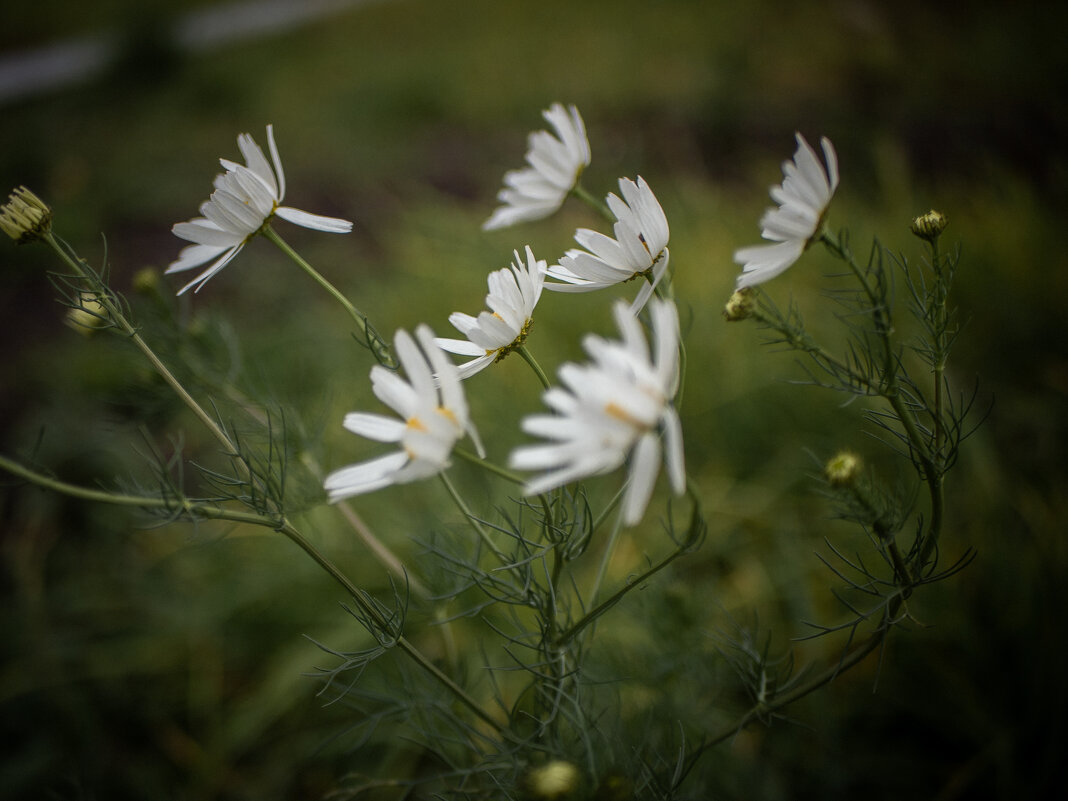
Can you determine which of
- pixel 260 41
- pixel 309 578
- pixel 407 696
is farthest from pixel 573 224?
pixel 260 41

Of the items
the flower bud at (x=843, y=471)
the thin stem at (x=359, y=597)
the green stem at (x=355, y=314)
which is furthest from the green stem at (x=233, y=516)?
the flower bud at (x=843, y=471)

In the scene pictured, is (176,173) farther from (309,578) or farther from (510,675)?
(510,675)

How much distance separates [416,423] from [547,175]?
9.1 inches

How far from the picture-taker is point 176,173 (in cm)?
285

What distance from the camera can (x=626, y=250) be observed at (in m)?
0.33

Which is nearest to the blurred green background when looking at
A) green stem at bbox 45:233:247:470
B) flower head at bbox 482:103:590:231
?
green stem at bbox 45:233:247:470

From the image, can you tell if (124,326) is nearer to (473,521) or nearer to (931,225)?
(473,521)

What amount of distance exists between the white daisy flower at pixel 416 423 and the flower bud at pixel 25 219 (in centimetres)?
24

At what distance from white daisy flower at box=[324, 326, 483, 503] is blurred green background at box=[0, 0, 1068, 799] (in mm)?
64

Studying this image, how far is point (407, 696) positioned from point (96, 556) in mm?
1062

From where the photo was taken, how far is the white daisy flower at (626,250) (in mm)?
325

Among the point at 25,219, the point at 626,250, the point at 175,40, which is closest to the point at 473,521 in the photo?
the point at 626,250

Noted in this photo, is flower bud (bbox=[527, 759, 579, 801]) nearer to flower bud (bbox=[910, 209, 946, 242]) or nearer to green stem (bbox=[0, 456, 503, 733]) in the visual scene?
green stem (bbox=[0, 456, 503, 733])

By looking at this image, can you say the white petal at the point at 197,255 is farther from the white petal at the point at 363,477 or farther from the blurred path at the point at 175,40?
the blurred path at the point at 175,40
